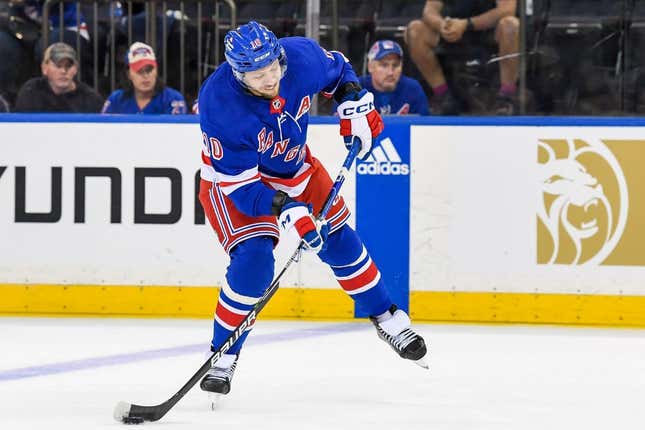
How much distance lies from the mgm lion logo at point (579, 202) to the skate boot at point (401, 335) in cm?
130

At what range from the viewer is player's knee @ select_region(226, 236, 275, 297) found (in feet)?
11.8

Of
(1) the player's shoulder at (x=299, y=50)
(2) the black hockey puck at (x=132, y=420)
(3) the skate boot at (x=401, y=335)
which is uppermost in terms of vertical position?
(1) the player's shoulder at (x=299, y=50)

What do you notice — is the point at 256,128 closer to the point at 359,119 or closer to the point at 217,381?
the point at 359,119

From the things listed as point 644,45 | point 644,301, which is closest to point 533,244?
point 644,301

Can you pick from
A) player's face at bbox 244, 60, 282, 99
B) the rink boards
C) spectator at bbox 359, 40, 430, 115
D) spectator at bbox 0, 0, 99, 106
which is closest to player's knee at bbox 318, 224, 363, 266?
player's face at bbox 244, 60, 282, 99

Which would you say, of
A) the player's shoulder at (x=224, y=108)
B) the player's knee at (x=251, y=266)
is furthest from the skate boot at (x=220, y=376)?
the player's shoulder at (x=224, y=108)

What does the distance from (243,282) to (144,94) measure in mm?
2150

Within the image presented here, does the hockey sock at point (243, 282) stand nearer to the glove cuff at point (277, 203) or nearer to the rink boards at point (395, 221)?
the glove cuff at point (277, 203)

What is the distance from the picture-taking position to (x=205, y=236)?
5.17m

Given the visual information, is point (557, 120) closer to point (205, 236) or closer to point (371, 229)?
point (371, 229)

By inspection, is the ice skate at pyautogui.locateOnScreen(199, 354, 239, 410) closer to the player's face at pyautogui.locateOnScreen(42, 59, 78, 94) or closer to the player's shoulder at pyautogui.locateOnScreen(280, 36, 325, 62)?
the player's shoulder at pyautogui.locateOnScreen(280, 36, 325, 62)

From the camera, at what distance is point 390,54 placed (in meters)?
5.52

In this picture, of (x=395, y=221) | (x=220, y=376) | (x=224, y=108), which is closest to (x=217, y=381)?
(x=220, y=376)

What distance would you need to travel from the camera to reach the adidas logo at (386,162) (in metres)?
5.08
